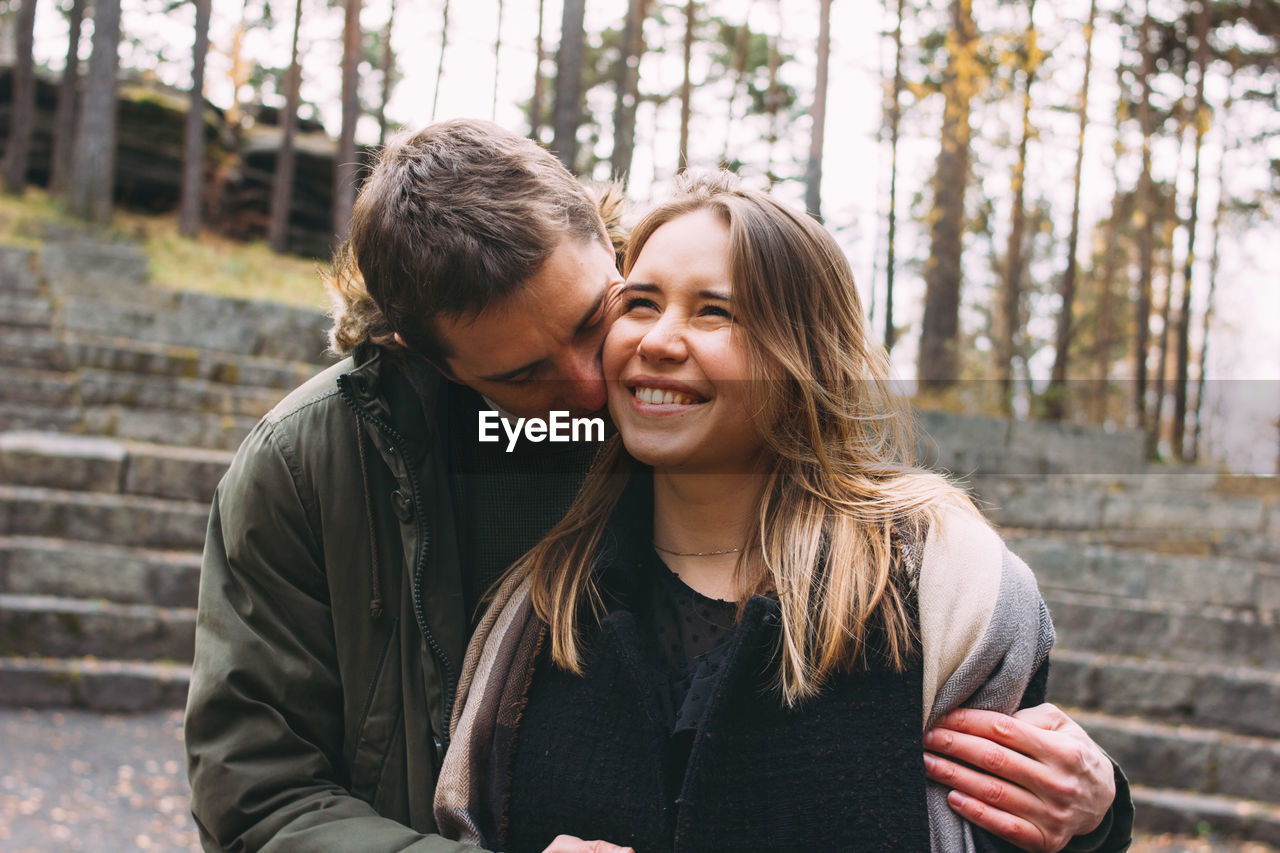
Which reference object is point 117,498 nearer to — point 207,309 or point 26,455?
point 26,455

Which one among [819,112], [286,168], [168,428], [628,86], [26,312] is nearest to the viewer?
[168,428]

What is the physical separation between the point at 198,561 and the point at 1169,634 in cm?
551

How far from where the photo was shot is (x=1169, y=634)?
18.1ft

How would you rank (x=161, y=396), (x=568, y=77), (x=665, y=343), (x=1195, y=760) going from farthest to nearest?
(x=568, y=77) < (x=161, y=396) < (x=1195, y=760) < (x=665, y=343)

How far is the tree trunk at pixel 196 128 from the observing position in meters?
15.9

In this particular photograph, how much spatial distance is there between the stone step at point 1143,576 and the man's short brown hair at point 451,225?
494 centimetres

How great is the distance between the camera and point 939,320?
12281mm

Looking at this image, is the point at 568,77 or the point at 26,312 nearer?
the point at 26,312

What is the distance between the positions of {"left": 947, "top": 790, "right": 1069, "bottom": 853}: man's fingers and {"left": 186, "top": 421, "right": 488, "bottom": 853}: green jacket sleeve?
2.69 ft

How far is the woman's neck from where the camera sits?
1.89 meters

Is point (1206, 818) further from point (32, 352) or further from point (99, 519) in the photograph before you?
point (32, 352)

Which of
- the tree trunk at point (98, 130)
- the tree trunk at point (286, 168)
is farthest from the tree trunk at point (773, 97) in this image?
the tree trunk at point (98, 130)

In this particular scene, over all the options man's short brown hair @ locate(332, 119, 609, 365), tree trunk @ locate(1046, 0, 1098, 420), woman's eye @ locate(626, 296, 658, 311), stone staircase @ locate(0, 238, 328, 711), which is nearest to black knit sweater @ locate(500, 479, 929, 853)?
woman's eye @ locate(626, 296, 658, 311)

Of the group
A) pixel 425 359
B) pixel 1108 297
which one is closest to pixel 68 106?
pixel 1108 297
